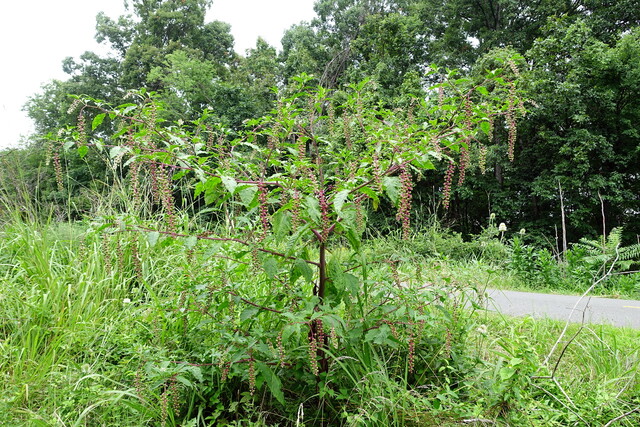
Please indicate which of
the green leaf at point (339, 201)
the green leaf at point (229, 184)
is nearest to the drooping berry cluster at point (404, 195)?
the green leaf at point (339, 201)

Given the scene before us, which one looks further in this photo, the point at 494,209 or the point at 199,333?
the point at 494,209

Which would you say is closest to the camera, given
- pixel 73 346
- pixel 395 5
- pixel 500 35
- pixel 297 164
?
pixel 297 164

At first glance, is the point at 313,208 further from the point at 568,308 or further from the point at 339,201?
the point at 568,308

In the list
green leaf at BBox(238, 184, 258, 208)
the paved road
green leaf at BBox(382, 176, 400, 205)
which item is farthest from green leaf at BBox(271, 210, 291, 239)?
the paved road

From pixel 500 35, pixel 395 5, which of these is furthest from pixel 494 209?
pixel 395 5

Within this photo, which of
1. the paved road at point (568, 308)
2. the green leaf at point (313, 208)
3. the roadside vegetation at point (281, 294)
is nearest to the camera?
the green leaf at point (313, 208)

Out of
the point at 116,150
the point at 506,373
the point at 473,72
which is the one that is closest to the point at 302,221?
the point at 116,150

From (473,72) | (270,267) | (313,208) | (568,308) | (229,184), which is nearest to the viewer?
(229,184)

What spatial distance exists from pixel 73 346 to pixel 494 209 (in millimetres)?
14046

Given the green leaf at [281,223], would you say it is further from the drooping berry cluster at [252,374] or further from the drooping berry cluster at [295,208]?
the drooping berry cluster at [252,374]

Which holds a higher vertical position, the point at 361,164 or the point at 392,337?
the point at 361,164

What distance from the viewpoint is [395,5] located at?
1870 centimetres

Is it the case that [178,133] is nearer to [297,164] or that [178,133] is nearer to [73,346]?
[297,164]

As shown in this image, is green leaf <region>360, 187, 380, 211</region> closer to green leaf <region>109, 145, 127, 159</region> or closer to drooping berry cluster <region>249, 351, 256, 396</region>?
drooping berry cluster <region>249, 351, 256, 396</region>
